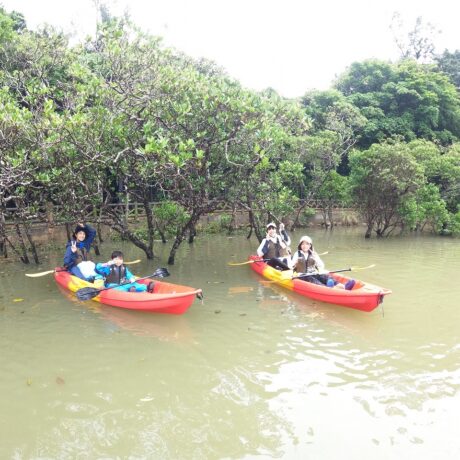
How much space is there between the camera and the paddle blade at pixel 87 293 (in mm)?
7520

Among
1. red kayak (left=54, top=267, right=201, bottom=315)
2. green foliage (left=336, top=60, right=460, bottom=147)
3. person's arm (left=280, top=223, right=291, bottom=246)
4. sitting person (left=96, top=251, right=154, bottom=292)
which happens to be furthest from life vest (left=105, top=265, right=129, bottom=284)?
green foliage (left=336, top=60, right=460, bottom=147)

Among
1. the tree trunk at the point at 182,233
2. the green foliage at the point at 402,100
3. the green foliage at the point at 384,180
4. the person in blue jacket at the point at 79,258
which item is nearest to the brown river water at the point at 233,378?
the person in blue jacket at the point at 79,258

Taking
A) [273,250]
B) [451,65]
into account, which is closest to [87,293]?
Result: [273,250]

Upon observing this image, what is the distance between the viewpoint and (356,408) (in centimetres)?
435

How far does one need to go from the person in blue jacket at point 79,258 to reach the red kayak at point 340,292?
13.6 ft

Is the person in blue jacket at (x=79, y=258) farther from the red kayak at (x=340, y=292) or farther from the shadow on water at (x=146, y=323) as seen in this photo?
the red kayak at (x=340, y=292)

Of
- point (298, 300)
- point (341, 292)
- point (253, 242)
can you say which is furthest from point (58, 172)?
point (253, 242)

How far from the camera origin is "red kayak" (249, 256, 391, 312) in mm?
6918

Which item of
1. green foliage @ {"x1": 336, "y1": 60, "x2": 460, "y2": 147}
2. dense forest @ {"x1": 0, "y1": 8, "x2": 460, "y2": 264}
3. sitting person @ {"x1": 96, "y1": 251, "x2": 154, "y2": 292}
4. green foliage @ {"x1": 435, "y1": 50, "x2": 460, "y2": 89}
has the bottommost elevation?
sitting person @ {"x1": 96, "y1": 251, "x2": 154, "y2": 292}

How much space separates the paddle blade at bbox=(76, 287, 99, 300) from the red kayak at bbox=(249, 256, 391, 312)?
13.0 feet

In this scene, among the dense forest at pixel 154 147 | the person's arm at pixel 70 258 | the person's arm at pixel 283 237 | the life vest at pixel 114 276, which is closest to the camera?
the life vest at pixel 114 276

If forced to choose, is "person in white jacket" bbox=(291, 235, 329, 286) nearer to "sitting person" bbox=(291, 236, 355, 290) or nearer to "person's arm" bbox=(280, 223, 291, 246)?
"sitting person" bbox=(291, 236, 355, 290)

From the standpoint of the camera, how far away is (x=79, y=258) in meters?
9.37

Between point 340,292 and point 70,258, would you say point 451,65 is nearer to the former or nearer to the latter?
point 340,292
